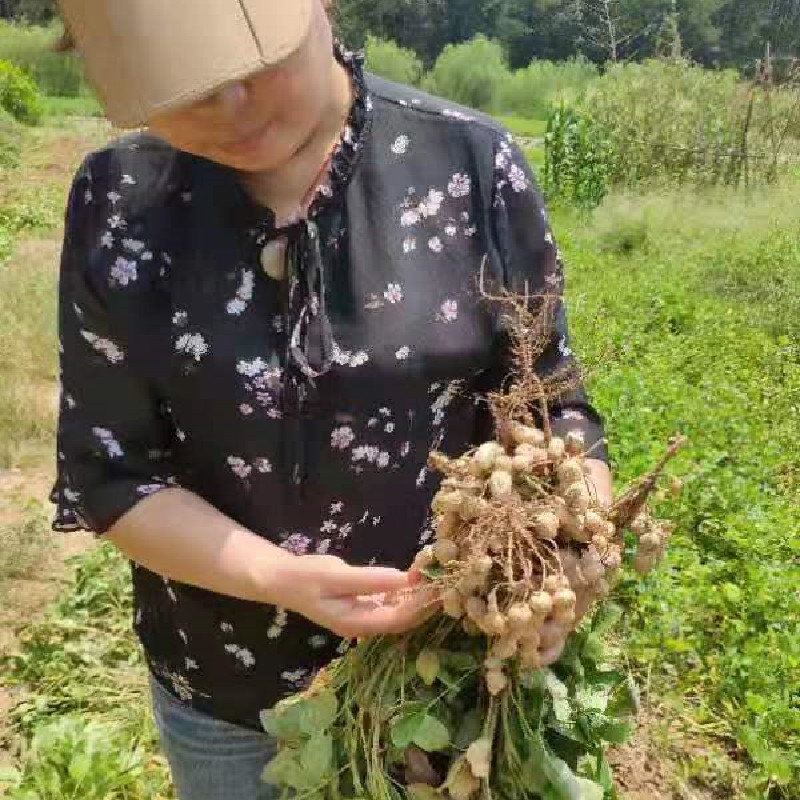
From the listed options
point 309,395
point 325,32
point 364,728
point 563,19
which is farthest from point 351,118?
point 563,19

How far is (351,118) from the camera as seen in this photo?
3.35 feet

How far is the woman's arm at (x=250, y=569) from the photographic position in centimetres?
96

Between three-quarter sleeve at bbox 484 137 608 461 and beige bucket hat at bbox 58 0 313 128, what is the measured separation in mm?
297

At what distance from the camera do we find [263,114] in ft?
2.91

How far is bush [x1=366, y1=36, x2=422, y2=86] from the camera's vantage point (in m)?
24.3

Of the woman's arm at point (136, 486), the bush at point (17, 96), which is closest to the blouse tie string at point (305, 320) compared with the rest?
the woman's arm at point (136, 486)

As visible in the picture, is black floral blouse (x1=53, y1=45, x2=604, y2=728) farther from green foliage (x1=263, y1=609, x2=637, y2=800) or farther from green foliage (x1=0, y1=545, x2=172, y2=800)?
green foliage (x1=0, y1=545, x2=172, y2=800)

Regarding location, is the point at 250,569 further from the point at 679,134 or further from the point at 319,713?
the point at 679,134

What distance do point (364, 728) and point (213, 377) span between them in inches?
16.0

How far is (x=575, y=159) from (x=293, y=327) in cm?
869

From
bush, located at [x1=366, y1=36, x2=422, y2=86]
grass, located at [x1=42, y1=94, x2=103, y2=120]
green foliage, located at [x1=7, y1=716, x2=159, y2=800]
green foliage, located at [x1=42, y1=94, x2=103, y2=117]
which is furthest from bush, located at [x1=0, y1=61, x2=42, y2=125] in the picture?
green foliage, located at [x1=7, y1=716, x2=159, y2=800]

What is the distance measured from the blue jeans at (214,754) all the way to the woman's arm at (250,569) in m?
0.25

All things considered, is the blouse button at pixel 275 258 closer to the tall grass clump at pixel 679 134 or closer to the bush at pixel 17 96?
the tall grass clump at pixel 679 134

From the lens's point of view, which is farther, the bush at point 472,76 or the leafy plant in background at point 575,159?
the bush at point 472,76
